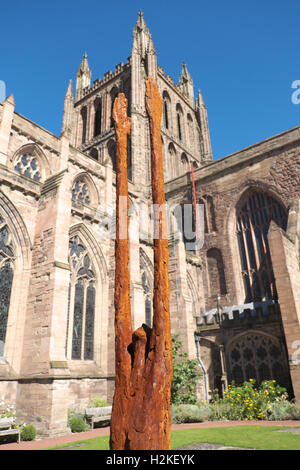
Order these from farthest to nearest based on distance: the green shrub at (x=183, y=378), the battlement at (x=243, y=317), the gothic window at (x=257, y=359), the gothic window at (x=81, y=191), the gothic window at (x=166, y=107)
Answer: the gothic window at (x=166, y=107) < the gothic window at (x=81, y=191) < the battlement at (x=243, y=317) < the gothic window at (x=257, y=359) < the green shrub at (x=183, y=378)

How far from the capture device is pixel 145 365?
128 inches

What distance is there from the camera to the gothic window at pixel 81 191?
19297 mm

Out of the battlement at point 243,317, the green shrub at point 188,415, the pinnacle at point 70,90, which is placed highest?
the pinnacle at point 70,90

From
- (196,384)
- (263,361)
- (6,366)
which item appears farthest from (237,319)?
(6,366)

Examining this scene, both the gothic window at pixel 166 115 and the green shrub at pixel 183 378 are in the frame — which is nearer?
the green shrub at pixel 183 378

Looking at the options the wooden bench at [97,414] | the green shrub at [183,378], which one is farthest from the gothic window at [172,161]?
the wooden bench at [97,414]

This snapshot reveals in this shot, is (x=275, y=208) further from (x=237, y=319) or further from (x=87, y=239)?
(x=87, y=239)

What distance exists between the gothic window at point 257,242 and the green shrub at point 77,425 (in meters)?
12.3

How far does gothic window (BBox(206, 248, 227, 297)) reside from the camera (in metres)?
20.5

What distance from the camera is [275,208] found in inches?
775

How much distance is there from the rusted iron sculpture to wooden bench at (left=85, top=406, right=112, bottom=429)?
28.2 feet

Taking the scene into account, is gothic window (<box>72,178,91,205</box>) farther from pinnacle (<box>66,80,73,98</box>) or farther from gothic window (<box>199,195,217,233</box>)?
pinnacle (<box>66,80,73,98</box>)

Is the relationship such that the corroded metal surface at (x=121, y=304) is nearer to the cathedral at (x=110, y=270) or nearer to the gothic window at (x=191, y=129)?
the cathedral at (x=110, y=270)

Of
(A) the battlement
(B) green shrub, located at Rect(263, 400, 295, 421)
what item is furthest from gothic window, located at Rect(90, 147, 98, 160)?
(B) green shrub, located at Rect(263, 400, 295, 421)
